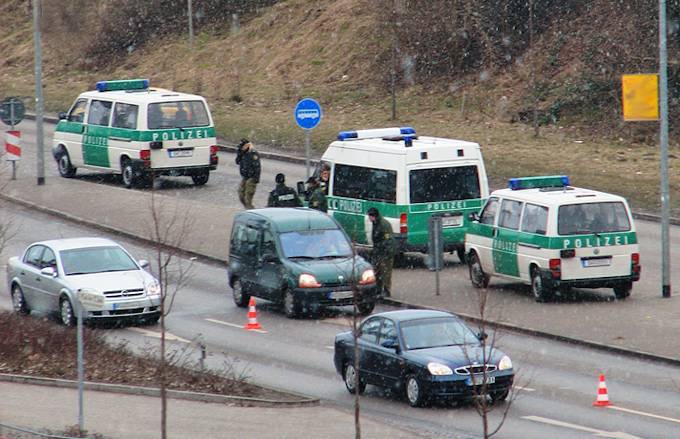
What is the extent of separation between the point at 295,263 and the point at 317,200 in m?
4.73

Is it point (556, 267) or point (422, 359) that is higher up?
point (556, 267)

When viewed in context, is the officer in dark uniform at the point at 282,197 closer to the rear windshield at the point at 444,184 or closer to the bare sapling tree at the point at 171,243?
the bare sapling tree at the point at 171,243

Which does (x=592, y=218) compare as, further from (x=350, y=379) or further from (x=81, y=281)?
(x=81, y=281)

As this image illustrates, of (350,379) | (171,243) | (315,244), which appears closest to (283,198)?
(171,243)

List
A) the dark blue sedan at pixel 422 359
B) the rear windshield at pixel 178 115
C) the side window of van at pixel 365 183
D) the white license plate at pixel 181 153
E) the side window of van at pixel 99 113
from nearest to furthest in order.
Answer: the dark blue sedan at pixel 422 359
the side window of van at pixel 365 183
the rear windshield at pixel 178 115
the white license plate at pixel 181 153
the side window of van at pixel 99 113

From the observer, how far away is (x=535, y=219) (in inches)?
1003

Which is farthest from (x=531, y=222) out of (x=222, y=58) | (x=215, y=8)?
(x=215, y=8)

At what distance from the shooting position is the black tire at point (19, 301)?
25.7m

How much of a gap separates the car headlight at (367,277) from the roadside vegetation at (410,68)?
11.2 m

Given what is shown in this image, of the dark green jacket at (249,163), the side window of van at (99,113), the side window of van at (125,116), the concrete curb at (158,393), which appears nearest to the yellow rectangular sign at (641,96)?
the concrete curb at (158,393)

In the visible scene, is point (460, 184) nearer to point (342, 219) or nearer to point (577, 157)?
point (342, 219)

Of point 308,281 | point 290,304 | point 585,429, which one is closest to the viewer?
point 585,429

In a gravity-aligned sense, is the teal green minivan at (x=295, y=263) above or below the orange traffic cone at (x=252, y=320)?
above

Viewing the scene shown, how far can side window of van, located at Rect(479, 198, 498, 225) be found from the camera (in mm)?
26766
